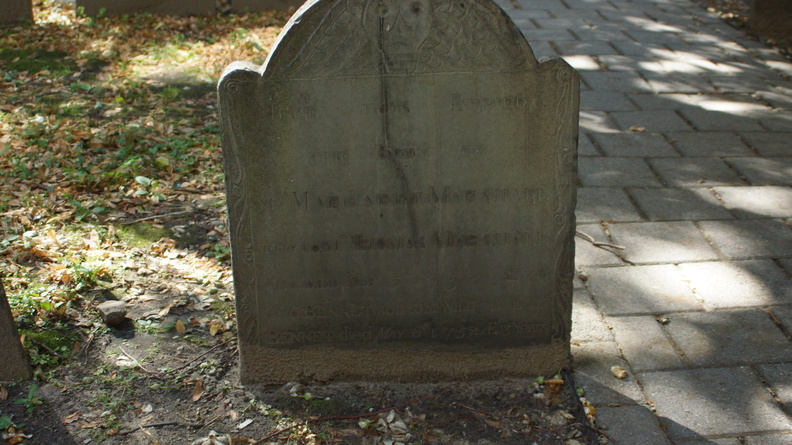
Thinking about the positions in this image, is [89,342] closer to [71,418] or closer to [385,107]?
[71,418]

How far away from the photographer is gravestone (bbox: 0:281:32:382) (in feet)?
10.3

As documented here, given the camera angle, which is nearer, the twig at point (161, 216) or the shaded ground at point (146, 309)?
the shaded ground at point (146, 309)

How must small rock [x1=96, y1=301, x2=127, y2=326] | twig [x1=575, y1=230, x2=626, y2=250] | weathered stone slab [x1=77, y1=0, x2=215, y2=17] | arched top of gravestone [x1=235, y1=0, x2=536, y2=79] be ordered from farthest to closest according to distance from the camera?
1. weathered stone slab [x1=77, y1=0, x2=215, y2=17]
2. twig [x1=575, y1=230, x2=626, y2=250]
3. small rock [x1=96, y1=301, x2=127, y2=326]
4. arched top of gravestone [x1=235, y1=0, x2=536, y2=79]

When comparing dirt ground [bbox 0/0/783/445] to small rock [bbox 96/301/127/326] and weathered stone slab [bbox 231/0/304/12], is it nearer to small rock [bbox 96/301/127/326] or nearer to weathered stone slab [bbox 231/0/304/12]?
small rock [bbox 96/301/127/326]

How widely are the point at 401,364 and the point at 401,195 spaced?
2.54ft

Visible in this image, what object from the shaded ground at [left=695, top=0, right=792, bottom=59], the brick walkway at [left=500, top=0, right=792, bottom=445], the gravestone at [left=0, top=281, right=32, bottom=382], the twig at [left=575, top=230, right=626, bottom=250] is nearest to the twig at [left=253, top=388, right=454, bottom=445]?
the brick walkway at [left=500, top=0, right=792, bottom=445]

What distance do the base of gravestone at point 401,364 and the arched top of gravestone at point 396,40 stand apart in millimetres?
1198

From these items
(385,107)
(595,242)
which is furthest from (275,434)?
(595,242)

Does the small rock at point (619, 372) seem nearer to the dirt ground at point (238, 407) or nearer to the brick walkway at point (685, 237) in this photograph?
the brick walkway at point (685, 237)

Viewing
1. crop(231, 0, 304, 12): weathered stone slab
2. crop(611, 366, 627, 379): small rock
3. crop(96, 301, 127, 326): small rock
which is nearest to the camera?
crop(611, 366, 627, 379): small rock

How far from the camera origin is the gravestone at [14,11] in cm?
838

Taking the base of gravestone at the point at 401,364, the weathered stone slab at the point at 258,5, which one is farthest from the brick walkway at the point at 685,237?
the weathered stone slab at the point at 258,5

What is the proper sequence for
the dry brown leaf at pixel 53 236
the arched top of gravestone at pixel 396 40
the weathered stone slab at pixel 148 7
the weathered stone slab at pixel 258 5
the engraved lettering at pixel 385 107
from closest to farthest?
the arched top of gravestone at pixel 396 40
the engraved lettering at pixel 385 107
the dry brown leaf at pixel 53 236
the weathered stone slab at pixel 148 7
the weathered stone slab at pixel 258 5

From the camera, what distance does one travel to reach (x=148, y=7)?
887 centimetres
